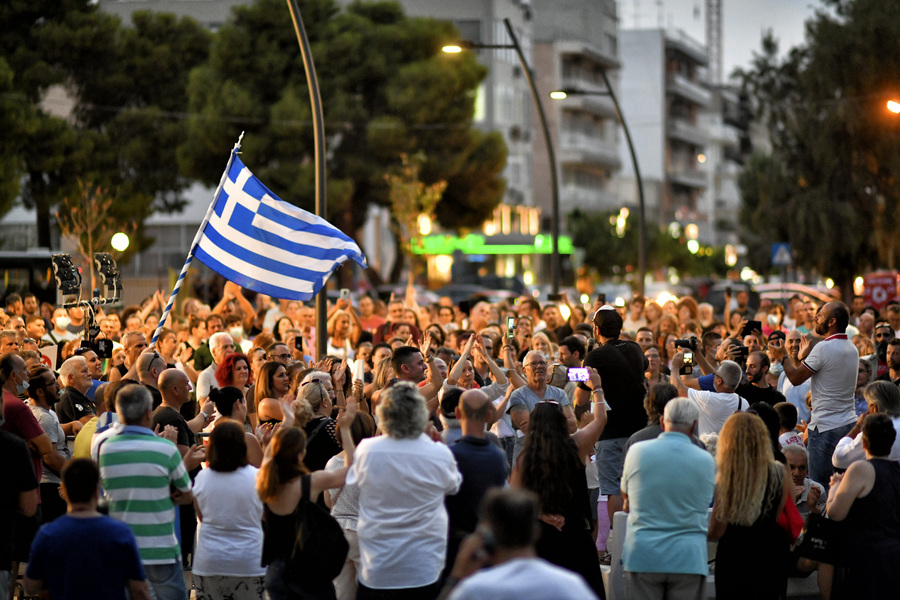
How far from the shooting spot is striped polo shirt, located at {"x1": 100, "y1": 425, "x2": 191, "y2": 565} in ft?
22.3

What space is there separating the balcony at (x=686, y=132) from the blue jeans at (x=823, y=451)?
297 feet

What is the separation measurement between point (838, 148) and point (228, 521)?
34712 mm

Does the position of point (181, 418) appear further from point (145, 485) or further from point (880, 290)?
point (880, 290)

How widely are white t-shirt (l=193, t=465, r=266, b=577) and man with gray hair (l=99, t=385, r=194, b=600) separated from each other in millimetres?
136

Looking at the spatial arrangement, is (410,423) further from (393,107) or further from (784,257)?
(393,107)

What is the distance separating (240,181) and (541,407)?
481 centimetres

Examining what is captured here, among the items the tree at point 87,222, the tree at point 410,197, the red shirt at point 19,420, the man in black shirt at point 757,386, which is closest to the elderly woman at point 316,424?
the red shirt at point 19,420

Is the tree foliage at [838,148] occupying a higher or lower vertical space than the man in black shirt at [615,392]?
higher

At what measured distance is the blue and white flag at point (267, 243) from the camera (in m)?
11.1

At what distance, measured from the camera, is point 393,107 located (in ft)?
145

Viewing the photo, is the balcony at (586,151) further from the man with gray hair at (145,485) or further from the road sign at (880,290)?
the man with gray hair at (145,485)

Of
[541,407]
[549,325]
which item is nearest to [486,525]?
[541,407]

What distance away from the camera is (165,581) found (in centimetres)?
689

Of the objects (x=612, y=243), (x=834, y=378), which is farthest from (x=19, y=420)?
(x=612, y=243)
